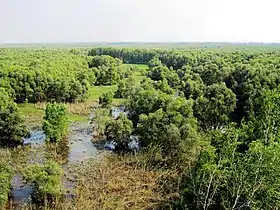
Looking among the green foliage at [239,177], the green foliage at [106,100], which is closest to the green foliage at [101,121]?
Result: the green foliage at [106,100]

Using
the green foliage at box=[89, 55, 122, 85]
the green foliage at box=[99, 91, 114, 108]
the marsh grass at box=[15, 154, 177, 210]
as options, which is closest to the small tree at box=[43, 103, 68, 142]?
the marsh grass at box=[15, 154, 177, 210]

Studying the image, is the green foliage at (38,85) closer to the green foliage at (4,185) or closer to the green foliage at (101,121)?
the green foliage at (101,121)

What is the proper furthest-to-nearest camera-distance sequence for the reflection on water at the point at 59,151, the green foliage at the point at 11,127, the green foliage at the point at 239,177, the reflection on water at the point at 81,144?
the green foliage at the point at 11,127 < the reflection on water at the point at 81,144 < the reflection on water at the point at 59,151 < the green foliage at the point at 239,177

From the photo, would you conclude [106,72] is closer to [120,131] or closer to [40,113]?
[40,113]

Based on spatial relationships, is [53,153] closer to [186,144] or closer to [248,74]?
[186,144]

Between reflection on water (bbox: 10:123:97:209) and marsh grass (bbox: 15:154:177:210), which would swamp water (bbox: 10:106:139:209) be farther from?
marsh grass (bbox: 15:154:177:210)

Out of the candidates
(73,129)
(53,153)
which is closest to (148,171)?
(53,153)
